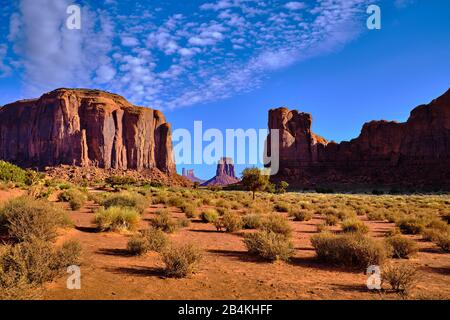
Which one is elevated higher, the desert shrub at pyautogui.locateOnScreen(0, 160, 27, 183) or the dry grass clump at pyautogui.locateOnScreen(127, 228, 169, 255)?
the desert shrub at pyautogui.locateOnScreen(0, 160, 27, 183)

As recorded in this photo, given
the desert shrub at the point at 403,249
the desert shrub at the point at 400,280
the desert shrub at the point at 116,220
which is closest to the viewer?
the desert shrub at the point at 400,280

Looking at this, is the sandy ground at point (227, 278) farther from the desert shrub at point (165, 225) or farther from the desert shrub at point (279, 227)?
the desert shrub at point (165, 225)

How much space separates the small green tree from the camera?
33594mm

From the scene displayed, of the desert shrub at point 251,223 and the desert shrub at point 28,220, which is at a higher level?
the desert shrub at point 28,220

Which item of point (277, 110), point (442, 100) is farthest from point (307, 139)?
point (442, 100)

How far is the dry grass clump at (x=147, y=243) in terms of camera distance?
27.3ft

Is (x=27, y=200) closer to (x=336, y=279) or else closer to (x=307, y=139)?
(x=336, y=279)

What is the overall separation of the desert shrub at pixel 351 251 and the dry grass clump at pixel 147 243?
14.8 ft

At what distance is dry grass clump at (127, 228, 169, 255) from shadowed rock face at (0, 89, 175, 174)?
307 ft

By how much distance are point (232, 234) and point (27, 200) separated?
24.5ft

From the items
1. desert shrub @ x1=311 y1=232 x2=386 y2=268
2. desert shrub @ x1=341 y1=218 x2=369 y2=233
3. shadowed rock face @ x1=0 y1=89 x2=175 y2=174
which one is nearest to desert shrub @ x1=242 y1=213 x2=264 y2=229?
desert shrub @ x1=341 y1=218 x2=369 y2=233

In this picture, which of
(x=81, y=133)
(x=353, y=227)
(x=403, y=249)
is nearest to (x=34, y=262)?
(x=403, y=249)

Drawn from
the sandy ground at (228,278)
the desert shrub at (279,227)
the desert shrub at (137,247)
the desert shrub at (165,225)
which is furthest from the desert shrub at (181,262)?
the desert shrub at (279,227)

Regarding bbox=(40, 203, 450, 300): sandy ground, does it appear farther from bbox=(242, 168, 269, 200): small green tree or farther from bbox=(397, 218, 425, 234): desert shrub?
bbox=(242, 168, 269, 200): small green tree
